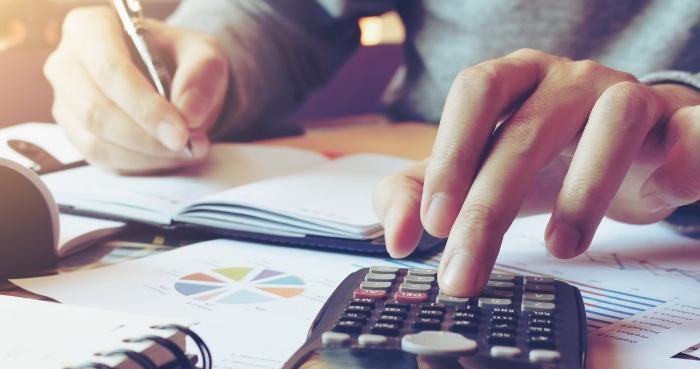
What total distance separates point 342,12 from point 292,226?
63 cm

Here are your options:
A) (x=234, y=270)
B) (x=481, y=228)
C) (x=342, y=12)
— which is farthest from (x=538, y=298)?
(x=342, y=12)

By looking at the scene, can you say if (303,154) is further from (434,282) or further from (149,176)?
(434,282)

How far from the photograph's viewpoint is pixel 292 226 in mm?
622

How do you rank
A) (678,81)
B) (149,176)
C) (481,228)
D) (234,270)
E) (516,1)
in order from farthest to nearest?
(516,1) → (149,176) → (678,81) → (234,270) → (481,228)

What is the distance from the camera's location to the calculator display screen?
1.15 feet

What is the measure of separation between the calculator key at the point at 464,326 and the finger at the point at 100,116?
447 millimetres

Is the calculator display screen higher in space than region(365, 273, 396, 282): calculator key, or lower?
lower

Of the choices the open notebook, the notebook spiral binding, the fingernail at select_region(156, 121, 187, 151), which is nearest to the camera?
the notebook spiral binding

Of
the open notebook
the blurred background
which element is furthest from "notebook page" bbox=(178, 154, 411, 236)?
the blurred background

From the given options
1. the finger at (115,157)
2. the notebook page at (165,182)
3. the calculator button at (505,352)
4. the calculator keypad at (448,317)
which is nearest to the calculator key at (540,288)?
the calculator keypad at (448,317)

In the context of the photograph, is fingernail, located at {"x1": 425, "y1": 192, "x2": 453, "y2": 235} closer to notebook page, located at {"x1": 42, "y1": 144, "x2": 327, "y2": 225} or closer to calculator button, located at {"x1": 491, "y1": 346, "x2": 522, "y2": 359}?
calculator button, located at {"x1": 491, "y1": 346, "x2": 522, "y2": 359}

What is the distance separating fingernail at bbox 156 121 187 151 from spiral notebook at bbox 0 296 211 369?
1.11ft

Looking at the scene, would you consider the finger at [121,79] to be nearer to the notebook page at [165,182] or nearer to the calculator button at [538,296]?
the notebook page at [165,182]

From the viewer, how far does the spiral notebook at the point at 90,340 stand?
333 millimetres
